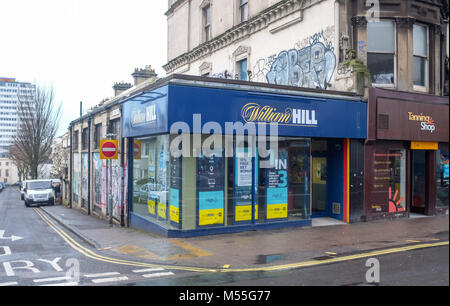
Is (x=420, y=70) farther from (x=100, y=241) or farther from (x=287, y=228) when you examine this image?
(x=100, y=241)

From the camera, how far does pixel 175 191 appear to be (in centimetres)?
1139

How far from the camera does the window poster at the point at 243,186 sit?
12.0 m

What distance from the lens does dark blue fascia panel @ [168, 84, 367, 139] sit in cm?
1094

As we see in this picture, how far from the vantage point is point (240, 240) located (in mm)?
10930

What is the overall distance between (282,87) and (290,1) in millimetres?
5858

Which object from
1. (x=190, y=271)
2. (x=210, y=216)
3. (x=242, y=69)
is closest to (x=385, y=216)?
(x=210, y=216)

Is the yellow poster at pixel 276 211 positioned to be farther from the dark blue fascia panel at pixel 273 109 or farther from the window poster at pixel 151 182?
A: the window poster at pixel 151 182

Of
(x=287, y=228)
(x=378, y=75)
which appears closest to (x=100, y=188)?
(x=287, y=228)

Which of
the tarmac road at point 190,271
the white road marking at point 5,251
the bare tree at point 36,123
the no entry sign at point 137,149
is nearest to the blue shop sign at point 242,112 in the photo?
the no entry sign at point 137,149

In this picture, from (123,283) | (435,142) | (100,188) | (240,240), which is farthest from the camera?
(100,188)

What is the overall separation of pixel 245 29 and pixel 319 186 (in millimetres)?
9210

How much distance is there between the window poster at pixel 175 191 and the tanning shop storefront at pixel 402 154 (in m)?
6.58

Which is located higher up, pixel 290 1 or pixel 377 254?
pixel 290 1

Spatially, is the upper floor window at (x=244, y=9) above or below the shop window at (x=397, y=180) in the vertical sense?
above
